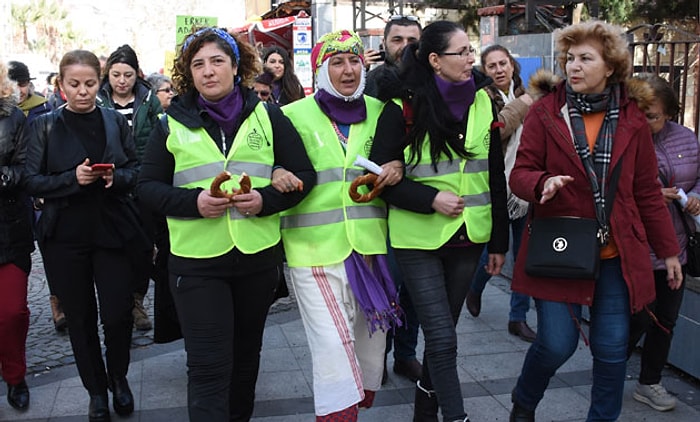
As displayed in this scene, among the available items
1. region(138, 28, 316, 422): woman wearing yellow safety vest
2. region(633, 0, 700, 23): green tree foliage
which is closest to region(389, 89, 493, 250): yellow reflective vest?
region(138, 28, 316, 422): woman wearing yellow safety vest

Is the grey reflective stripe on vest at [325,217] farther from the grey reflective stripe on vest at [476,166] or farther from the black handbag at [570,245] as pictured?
the black handbag at [570,245]

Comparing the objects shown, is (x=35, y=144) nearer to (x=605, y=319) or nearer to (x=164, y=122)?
(x=164, y=122)

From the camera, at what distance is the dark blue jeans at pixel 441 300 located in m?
3.50

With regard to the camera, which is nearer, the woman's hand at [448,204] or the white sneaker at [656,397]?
the woman's hand at [448,204]

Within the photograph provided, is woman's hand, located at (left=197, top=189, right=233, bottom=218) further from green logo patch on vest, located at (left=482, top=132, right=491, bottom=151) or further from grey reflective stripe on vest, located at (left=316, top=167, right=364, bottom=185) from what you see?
green logo patch on vest, located at (left=482, top=132, right=491, bottom=151)

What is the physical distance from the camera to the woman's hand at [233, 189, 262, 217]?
3.21 metres

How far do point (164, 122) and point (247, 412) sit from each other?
144cm

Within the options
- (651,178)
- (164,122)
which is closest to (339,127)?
(164,122)

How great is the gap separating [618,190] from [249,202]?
1593 mm

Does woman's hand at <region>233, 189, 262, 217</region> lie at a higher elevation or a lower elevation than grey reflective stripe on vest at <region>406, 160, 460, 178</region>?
lower

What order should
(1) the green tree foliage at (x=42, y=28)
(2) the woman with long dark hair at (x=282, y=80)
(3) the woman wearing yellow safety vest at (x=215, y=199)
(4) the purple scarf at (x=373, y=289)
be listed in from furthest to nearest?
(1) the green tree foliage at (x=42, y=28)
(2) the woman with long dark hair at (x=282, y=80)
(4) the purple scarf at (x=373, y=289)
(3) the woman wearing yellow safety vest at (x=215, y=199)

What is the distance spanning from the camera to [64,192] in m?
4.01

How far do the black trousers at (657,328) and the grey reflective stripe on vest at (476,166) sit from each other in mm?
1117

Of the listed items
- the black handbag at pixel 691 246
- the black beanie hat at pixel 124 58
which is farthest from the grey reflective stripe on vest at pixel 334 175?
the black beanie hat at pixel 124 58
